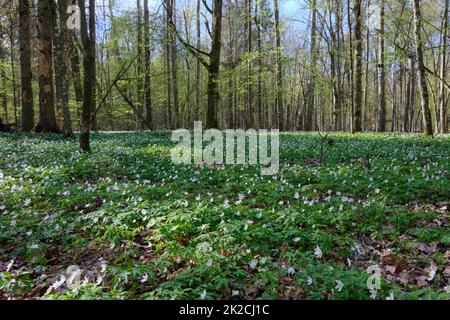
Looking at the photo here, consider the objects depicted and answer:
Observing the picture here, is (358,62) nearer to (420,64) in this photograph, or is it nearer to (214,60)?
(420,64)

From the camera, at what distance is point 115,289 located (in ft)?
11.0

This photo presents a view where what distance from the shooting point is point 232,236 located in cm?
424

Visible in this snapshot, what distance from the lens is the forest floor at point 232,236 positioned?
337 centimetres

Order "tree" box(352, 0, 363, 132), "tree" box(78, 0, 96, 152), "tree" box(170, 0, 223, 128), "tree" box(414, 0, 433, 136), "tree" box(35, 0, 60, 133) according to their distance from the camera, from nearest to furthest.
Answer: "tree" box(78, 0, 96, 152) < "tree" box(414, 0, 433, 136) < "tree" box(35, 0, 60, 133) < "tree" box(170, 0, 223, 128) < "tree" box(352, 0, 363, 132)

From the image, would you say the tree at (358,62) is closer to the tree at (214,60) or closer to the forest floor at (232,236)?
the tree at (214,60)

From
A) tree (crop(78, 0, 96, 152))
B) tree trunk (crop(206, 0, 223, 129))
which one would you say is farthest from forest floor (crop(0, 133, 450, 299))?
tree trunk (crop(206, 0, 223, 129))

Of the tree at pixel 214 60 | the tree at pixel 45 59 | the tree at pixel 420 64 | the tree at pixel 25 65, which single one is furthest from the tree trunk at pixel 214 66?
the tree at pixel 25 65

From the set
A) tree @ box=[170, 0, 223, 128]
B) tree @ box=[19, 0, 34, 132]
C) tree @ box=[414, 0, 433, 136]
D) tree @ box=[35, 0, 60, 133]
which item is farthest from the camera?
tree @ box=[19, 0, 34, 132]

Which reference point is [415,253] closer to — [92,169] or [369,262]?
[369,262]

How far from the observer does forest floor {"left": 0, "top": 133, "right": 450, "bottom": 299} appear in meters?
3.37

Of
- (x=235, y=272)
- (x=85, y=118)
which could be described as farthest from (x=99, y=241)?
(x=85, y=118)

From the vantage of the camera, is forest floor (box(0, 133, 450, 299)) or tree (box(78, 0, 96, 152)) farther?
tree (box(78, 0, 96, 152))

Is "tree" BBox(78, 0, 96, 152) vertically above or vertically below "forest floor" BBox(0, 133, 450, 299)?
above

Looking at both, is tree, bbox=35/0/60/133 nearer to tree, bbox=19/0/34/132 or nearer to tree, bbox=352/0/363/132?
tree, bbox=19/0/34/132
